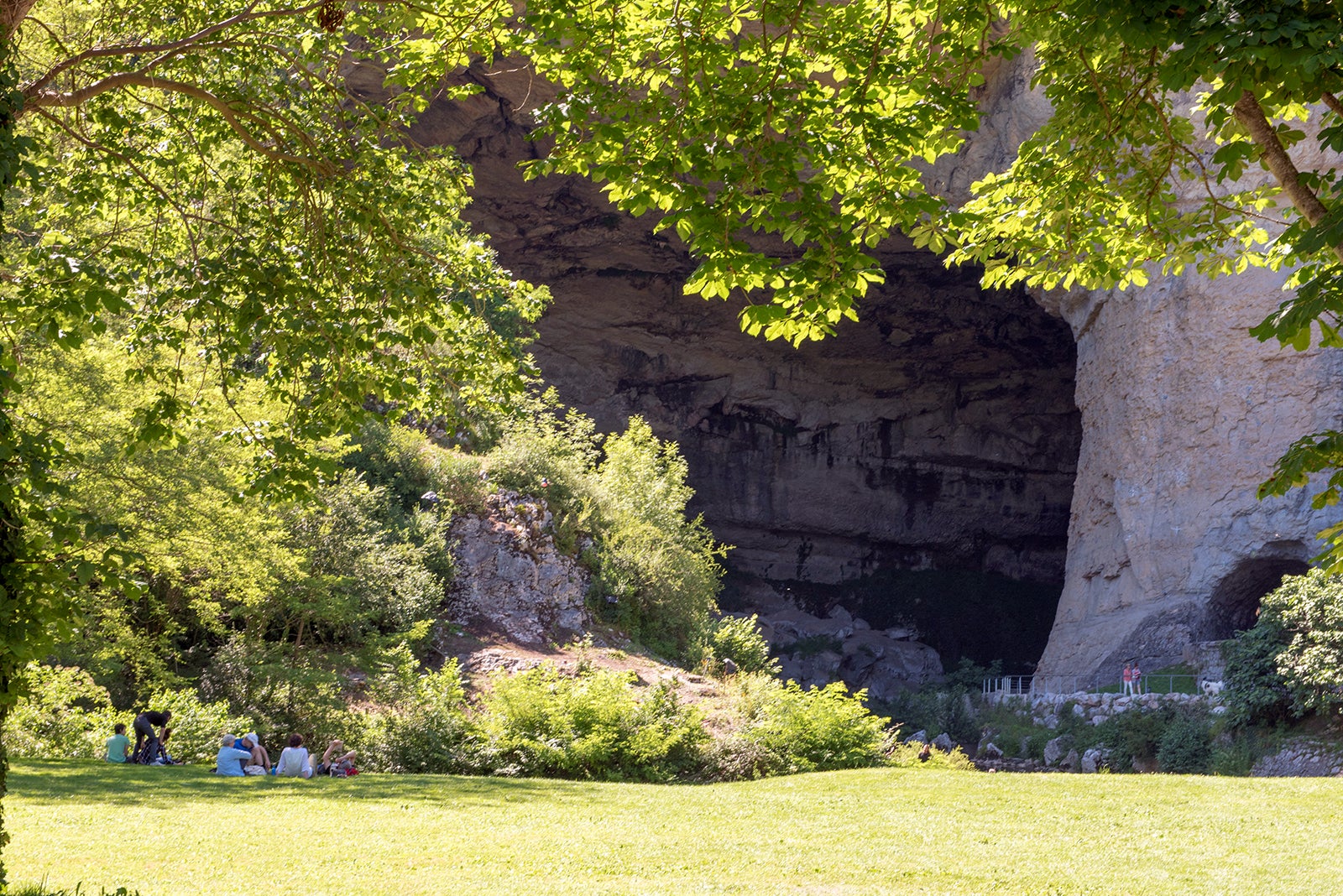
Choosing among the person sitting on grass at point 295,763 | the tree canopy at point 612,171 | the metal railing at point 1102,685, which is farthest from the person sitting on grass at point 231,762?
the metal railing at point 1102,685

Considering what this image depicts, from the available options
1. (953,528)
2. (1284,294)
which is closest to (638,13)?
(1284,294)

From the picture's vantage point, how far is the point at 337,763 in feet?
41.4

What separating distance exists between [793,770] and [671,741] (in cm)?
198

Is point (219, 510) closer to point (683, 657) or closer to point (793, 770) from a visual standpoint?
point (793, 770)

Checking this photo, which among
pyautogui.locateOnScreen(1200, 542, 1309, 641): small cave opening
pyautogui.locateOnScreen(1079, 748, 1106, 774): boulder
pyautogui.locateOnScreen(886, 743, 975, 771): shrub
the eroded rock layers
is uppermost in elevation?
the eroded rock layers

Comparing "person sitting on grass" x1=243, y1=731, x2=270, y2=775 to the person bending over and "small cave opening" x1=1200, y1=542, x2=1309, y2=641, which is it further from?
"small cave opening" x1=1200, y1=542, x2=1309, y2=641

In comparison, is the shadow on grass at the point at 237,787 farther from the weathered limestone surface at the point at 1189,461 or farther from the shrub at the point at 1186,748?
the weathered limestone surface at the point at 1189,461

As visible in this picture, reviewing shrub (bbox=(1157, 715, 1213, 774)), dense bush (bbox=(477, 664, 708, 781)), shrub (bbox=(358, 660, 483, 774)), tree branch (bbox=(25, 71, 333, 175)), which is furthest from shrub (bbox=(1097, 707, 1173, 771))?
tree branch (bbox=(25, 71, 333, 175))

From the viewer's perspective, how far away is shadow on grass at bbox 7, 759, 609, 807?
30.4 feet

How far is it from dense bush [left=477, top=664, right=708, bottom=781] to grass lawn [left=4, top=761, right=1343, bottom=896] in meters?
1.24

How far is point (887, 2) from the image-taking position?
20.1 ft

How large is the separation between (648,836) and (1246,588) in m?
24.9

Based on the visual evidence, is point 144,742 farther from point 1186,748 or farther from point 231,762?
point 1186,748

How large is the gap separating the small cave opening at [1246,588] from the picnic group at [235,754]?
74.9ft
